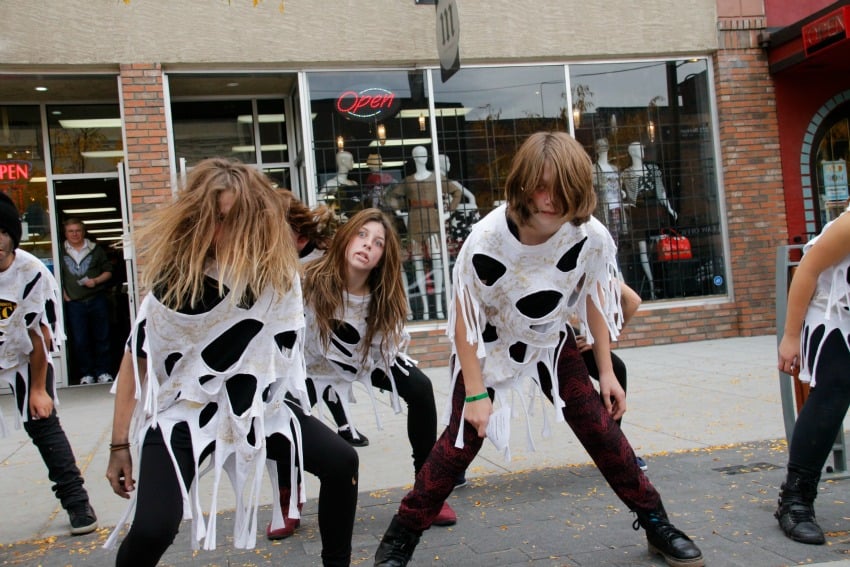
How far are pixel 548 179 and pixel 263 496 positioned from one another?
274cm

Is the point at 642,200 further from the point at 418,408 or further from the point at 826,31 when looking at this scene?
the point at 418,408

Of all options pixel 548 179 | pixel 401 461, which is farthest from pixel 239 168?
pixel 401 461

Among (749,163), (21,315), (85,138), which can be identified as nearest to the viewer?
(21,315)

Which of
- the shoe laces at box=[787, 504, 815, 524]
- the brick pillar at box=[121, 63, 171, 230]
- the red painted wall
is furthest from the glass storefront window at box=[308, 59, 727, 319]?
the shoe laces at box=[787, 504, 815, 524]

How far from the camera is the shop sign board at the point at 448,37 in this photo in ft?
30.1

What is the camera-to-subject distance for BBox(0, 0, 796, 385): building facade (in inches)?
366

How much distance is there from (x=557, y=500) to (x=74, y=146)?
799cm

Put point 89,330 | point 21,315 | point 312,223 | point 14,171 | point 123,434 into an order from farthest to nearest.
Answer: point 89,330 → point 14,171 → point 312,223 → point 21,315 → point 123,434

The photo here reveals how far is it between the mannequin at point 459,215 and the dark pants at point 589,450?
6.68 metres

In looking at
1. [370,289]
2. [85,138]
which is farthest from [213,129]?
[370,289]

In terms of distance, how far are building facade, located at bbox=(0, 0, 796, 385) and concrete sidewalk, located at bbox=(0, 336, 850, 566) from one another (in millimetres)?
→ 3452

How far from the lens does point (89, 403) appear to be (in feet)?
→ 28.9

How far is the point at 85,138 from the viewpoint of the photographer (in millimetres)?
10289

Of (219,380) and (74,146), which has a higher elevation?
(74,146)
